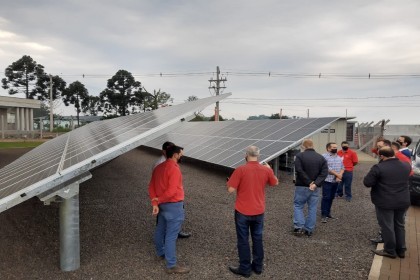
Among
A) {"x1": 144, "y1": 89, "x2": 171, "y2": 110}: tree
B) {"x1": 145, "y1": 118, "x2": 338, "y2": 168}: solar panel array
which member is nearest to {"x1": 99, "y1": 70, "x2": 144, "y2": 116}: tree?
{"x1": 144, "y1": 89, "x2": 171, "y2": 110}: tree

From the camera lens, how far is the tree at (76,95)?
64.2 metres

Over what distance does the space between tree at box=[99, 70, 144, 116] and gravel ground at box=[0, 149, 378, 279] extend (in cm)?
5422

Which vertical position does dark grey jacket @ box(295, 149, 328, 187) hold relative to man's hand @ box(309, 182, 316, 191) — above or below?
above

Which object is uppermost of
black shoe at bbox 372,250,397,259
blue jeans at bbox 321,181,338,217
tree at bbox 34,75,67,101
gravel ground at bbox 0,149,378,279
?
Answer: tree at bbox 34,75,67,101

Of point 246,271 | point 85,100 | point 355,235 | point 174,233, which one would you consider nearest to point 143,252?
point 174,233

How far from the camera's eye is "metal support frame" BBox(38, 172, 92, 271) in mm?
4387

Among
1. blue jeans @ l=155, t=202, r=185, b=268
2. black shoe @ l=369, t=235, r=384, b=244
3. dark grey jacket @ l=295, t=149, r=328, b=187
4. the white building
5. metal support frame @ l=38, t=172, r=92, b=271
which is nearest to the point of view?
metal support frame @ l=38, t=172, r=92, b=271

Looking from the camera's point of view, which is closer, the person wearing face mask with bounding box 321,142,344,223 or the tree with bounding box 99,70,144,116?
the person wearing face mask with bounding box 321,142,344,223

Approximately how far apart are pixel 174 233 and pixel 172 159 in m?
1.03

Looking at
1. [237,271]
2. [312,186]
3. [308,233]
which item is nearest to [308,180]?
[312,186]

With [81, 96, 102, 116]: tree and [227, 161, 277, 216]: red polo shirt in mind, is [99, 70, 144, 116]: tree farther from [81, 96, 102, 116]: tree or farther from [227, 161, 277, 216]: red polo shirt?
[227, 161, 277, 216]: red polo shirt

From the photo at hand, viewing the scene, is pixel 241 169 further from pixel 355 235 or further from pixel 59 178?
pixel 355 235

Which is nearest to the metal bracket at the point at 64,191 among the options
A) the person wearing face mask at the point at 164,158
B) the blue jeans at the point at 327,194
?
the person wearing face mask at the point at 164,158

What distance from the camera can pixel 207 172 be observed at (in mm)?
14758
